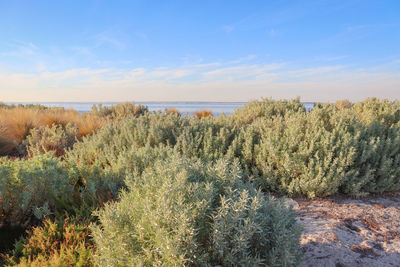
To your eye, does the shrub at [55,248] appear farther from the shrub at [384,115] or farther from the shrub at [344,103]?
the shrub at [344,103]

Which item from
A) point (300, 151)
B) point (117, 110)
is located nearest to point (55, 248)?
point (300, 151)

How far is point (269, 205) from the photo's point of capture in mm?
1976

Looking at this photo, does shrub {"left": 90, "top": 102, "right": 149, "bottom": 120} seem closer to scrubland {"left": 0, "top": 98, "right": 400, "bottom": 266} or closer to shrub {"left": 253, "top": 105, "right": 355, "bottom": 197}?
scrubland {"left": 0, "top": 98, "right": 400, "bottom": 266}

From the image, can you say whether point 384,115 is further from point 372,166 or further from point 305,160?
point 305,160

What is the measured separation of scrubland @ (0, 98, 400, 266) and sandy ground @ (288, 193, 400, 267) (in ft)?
0.98

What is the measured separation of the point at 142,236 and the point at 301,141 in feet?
11.7

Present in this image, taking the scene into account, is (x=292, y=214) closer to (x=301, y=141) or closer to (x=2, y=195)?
(x=301, y=141)

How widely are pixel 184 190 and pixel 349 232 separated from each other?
2523 millimetres

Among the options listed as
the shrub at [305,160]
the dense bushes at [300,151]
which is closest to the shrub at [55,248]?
the dense bushes at [300,151]

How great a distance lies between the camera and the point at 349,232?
3.12 metres

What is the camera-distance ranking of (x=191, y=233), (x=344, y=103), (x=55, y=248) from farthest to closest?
1. (x=344, y=103)
2. (x=55, y=248)
3. (x=191, y=233)

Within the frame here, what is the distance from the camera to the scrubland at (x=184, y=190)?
5.30 feet

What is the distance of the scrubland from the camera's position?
162cm

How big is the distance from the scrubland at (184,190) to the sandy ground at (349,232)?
30cm
